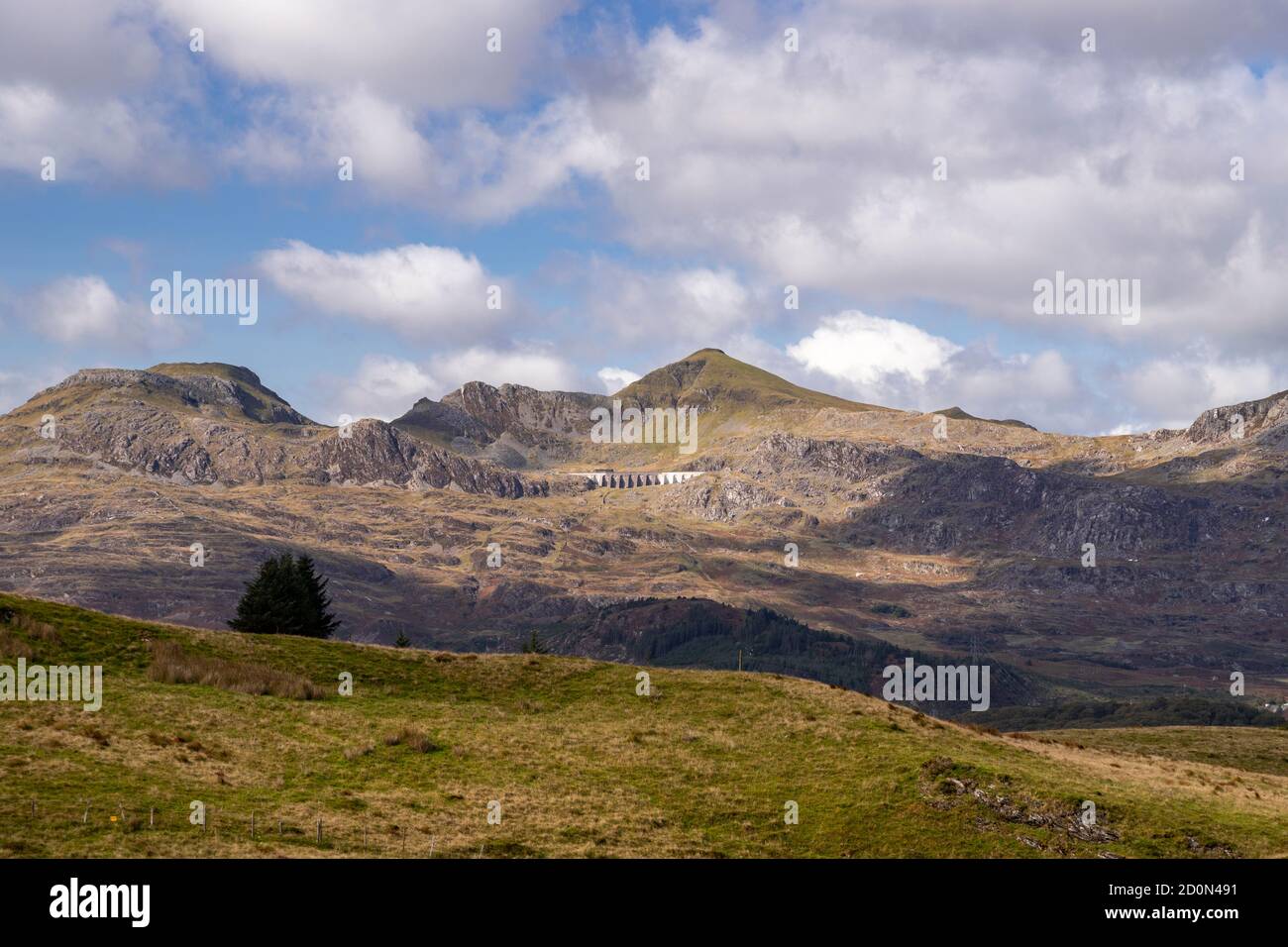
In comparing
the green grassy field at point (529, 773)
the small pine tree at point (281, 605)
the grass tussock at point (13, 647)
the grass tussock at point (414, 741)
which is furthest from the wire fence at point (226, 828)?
the small pine tree at point (281, 605)

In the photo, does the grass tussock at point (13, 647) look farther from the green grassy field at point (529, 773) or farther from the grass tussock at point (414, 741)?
the grass tussock at point (414, 741)

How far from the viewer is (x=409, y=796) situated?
134 feet

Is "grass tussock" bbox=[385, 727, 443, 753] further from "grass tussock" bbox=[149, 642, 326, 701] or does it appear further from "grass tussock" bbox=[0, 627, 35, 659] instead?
"grass tussock" bbox=[0, 627, 35, 659]

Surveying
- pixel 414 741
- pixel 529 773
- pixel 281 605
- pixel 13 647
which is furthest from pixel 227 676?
pixel 281 605

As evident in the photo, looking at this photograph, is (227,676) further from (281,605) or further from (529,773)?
(281,605)

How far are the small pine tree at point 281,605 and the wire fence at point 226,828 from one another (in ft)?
189

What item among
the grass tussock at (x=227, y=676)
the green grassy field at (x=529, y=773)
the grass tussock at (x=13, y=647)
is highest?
the grass tussock at (x=13, y=647)

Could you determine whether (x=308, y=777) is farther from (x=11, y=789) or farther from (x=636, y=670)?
(x=636, y=670)

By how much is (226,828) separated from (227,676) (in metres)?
24.4

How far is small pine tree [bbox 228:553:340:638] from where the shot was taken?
301 feet

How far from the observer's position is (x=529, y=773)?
45969 millimetres

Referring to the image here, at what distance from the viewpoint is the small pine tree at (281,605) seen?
91.6m

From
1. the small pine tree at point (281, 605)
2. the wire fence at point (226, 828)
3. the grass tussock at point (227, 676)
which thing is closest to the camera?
the wire fence at point (226, 828)

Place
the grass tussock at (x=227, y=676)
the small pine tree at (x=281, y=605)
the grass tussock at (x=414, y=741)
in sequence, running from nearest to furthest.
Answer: the grass tussock at (x=414, y=741) → the grass tussock at (x=227, y=676) → the small pine tree at (x=281, y=605)
